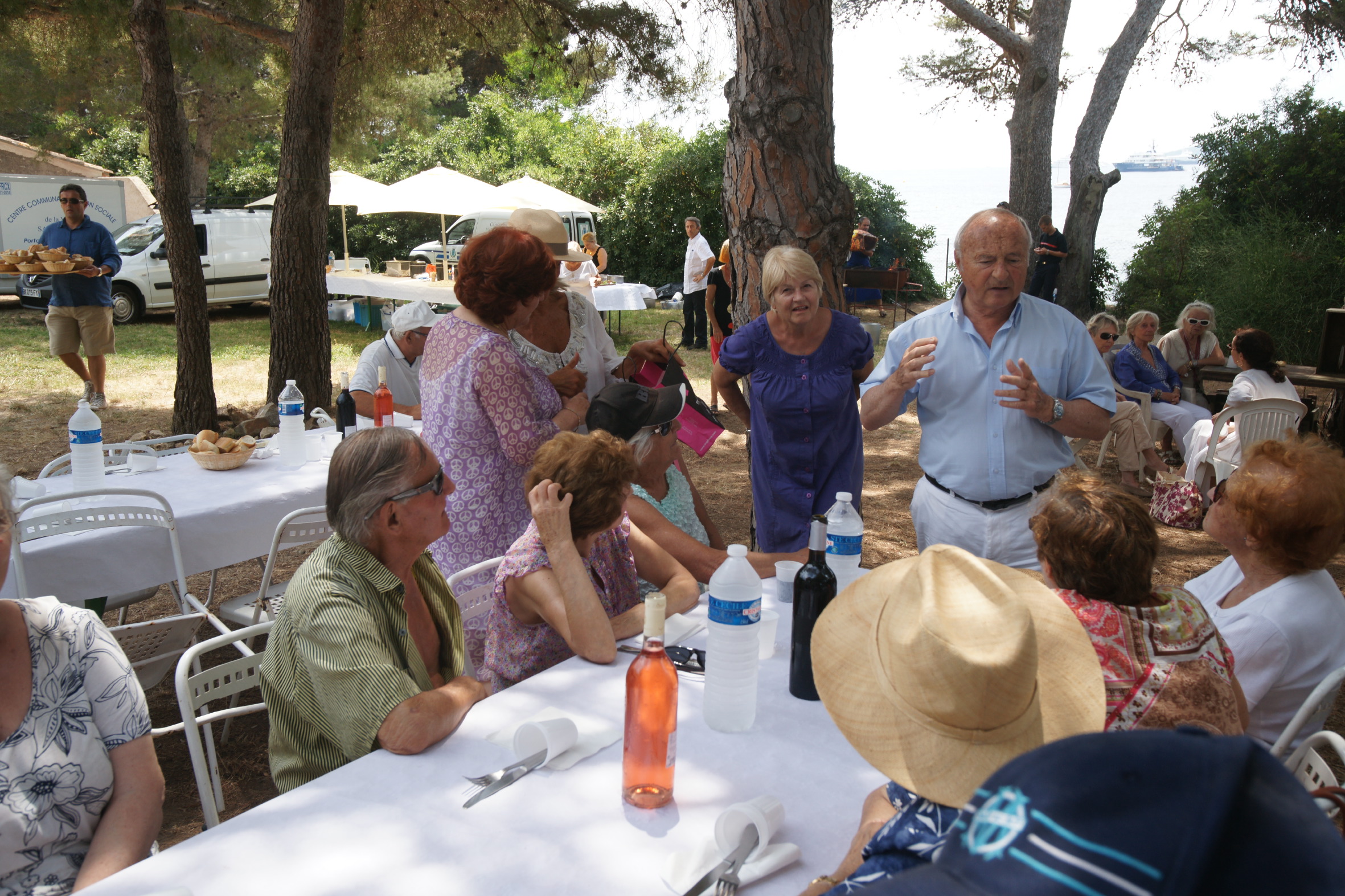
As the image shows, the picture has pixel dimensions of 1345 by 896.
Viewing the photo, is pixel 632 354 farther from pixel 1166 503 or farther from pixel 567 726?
pixel 1166 503

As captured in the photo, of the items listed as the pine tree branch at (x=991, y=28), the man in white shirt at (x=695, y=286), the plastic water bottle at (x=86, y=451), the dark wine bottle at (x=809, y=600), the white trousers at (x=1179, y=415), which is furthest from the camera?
the man in white shirt at (x=695, y=286)

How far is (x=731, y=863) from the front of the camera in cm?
133

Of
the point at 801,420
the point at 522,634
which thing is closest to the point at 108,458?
the point at 522,634

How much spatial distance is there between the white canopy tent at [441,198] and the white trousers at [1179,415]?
909 centimetres

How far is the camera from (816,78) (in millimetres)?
3723

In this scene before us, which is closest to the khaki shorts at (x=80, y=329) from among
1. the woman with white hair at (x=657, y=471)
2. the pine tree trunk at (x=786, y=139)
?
the pine tree trunk at (x=786, y=139)

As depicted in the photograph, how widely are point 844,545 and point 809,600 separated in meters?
0.40

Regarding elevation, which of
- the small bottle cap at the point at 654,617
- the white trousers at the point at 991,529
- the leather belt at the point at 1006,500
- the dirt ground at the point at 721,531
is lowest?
the dirt ground at the point at 721,531

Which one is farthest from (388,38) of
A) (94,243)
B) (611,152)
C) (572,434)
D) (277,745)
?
(611,152)

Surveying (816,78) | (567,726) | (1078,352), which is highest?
(816,78)

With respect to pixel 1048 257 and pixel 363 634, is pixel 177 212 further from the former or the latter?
pixel 1048 257

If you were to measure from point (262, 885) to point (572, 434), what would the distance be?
3.83 ft

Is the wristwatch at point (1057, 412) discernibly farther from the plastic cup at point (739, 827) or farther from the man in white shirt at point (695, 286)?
the man in white shirt at point (695, 286)

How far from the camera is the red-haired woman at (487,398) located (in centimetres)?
274
